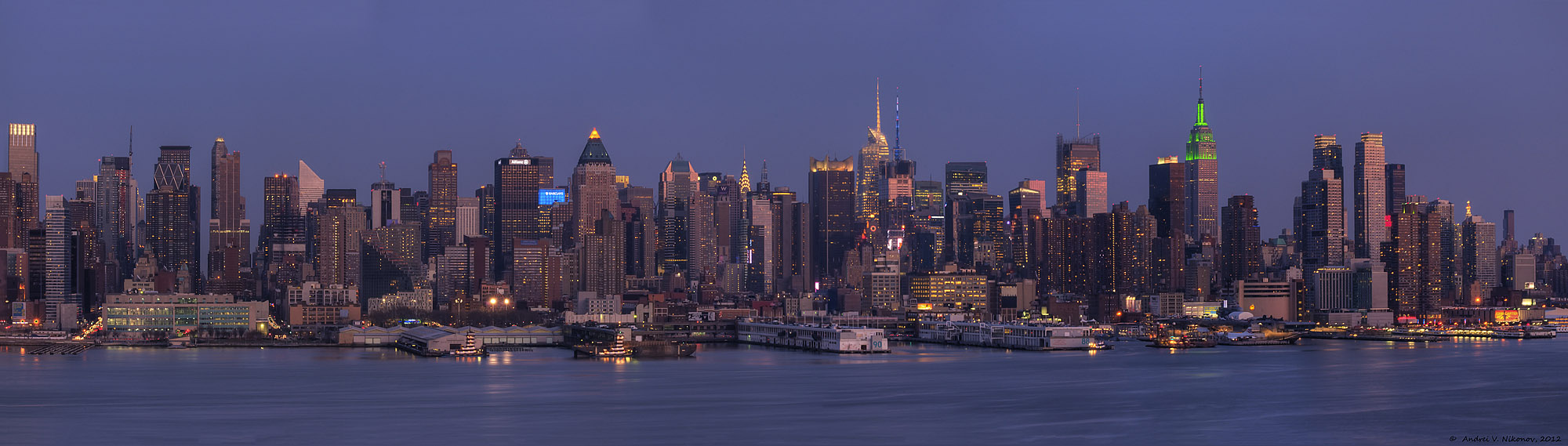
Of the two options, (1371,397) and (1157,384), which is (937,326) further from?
(1371,397)

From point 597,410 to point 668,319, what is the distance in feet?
217

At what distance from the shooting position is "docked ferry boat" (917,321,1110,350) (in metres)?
89.9

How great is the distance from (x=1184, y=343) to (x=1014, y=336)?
36.6 ft

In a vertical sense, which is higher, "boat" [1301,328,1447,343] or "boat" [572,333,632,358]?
"boat" [572,333,632,358]

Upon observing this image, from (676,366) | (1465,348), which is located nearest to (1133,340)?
(1465,348)

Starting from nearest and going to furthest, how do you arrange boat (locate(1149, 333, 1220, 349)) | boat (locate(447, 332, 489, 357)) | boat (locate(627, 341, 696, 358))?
1. boat (locate(627, 341, 696, 358))
2. boat (locate(447, 332, 489, 357))
3. boat (locate(1149, 333, 1220, 349))

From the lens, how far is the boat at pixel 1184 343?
9631cm

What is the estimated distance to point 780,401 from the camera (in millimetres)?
52062

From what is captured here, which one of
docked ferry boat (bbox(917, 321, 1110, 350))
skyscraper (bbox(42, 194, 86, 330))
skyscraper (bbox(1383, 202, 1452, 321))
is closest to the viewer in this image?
docked ferry boat (bbox(917, 321, 1110, 350))

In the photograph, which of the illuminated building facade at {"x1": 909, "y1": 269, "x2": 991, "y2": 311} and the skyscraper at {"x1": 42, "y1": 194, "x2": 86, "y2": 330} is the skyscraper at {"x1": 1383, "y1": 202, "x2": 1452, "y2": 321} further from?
the skyscraper at {"x1": 42, "y1": 194, "x2": 86, "y2": 330}

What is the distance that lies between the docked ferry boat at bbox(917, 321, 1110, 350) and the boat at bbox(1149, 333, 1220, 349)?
4.46 metres

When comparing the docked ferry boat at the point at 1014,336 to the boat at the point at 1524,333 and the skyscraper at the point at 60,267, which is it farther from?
the skyscraper at the point at 60,267

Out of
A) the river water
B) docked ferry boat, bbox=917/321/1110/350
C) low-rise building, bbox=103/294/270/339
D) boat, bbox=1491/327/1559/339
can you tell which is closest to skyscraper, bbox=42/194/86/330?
low-rise building, bbox=103/294/270/339

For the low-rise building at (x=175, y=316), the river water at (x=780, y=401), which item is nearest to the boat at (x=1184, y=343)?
the river water at (x=780, y=401)
